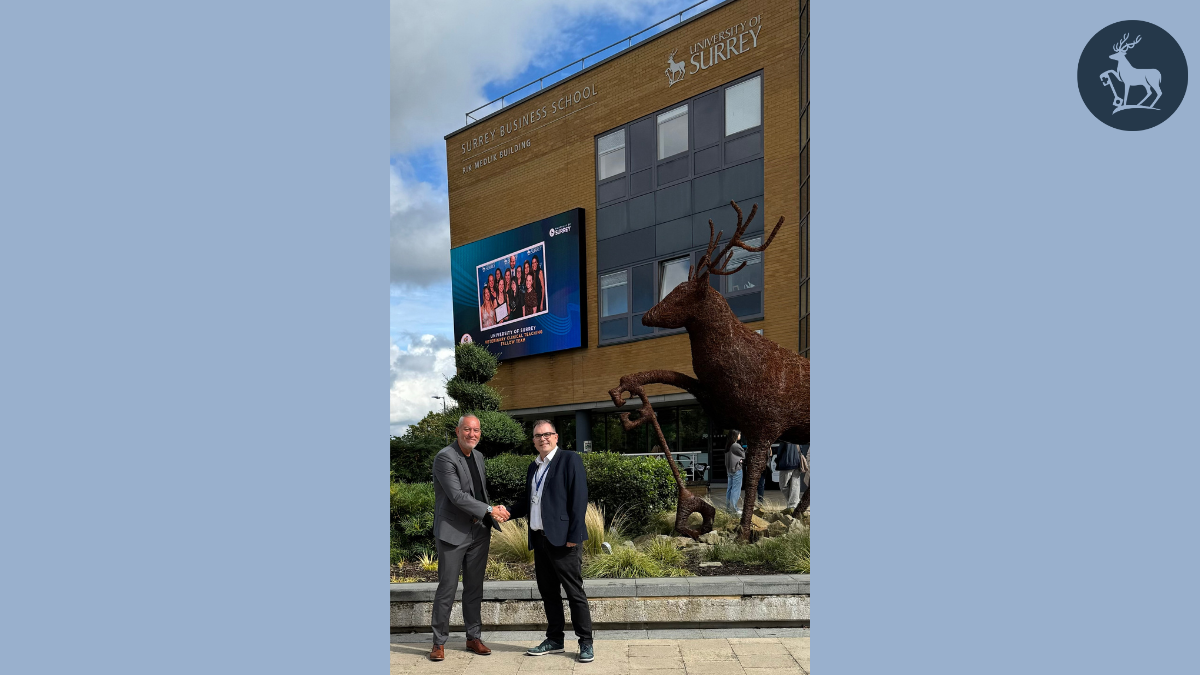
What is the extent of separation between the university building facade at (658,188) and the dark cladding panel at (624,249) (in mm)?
46

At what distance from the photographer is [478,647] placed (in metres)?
6.24

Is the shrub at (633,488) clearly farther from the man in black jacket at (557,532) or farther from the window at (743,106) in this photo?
the window at (743,106)

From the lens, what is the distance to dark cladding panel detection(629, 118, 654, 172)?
2288cm

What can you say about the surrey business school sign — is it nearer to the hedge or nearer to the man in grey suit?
the hedge

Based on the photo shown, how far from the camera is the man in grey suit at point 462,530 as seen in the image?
6133 millimetres

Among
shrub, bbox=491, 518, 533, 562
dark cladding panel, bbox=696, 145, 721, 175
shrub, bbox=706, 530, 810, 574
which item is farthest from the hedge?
dark cladding panel, bbox=696, 145, 721, 175

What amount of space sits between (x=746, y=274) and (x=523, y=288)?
8675 mm

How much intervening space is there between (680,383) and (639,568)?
2.64 m

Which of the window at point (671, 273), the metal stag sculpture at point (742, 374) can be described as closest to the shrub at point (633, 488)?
the metal stag sculpture at point (742, 374)

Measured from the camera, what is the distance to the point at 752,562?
27.3 feet

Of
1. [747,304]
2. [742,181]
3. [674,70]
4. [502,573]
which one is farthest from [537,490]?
[674,70]

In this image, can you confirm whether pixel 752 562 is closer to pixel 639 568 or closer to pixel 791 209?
pixel 639 568
